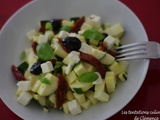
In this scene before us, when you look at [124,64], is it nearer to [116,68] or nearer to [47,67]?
[116,68]

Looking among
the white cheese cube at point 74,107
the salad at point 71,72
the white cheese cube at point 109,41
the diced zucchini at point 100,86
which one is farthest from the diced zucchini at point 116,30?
the white cheese cube at point 74,107

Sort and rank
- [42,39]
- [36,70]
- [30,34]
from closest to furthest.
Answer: [36,70] < [42,39] < [30,34]

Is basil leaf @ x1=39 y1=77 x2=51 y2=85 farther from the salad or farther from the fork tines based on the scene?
the fork tines

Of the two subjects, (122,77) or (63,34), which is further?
(63,34)

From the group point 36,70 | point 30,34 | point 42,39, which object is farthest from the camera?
point 30,34

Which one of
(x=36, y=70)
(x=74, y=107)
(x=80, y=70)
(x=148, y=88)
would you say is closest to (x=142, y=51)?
(x=148, y=88)

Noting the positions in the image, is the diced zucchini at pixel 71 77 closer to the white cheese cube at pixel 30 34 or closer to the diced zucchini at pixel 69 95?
the diced zucchini at pixel 69 95

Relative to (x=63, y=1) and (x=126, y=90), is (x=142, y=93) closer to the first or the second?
(x=126, y=90)

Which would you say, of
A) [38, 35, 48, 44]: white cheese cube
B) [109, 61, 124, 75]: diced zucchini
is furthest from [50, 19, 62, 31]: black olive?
[109, 61, 124, 75]: diced zucchini
